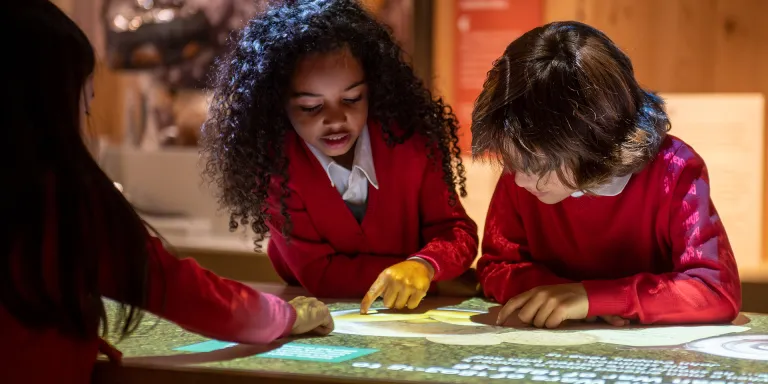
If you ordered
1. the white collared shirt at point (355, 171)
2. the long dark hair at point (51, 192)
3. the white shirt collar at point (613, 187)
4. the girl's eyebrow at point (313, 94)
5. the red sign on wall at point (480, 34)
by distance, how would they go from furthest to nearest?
the red sign on wall at point (480, 34)
the white collared shirt at point (355, 171)
the girl's eyebrow at point (313, 94)
the white shirt collar at point (613, 187)
the long dark hair at point (51, 192)

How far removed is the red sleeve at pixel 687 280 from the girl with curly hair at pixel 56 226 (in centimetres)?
58

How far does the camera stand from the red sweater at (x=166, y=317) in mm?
965

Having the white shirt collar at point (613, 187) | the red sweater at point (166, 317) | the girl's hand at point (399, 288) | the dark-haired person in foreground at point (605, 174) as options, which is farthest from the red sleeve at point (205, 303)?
the white shirt collar at point (613, 187)

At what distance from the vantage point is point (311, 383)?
0.94 metres

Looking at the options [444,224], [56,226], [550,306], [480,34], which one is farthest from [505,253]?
[480,34]

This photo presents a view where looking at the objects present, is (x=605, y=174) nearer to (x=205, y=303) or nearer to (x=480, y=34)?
(x=205, y=303)

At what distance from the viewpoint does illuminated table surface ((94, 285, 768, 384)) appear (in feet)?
3.14

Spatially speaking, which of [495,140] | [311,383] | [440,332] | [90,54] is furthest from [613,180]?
[90,54]

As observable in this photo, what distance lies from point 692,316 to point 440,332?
33 cm

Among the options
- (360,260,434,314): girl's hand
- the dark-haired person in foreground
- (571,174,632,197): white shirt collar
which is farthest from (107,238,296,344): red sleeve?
(571,174,632,197): white shirt collar

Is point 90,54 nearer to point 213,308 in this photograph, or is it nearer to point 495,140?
point 213,308

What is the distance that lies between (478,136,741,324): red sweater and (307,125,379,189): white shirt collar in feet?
0.66

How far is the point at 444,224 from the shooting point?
1.53 metres

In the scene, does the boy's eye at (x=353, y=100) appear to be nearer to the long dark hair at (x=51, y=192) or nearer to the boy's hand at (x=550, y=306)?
the boy's hand at (x=550, y=306)
